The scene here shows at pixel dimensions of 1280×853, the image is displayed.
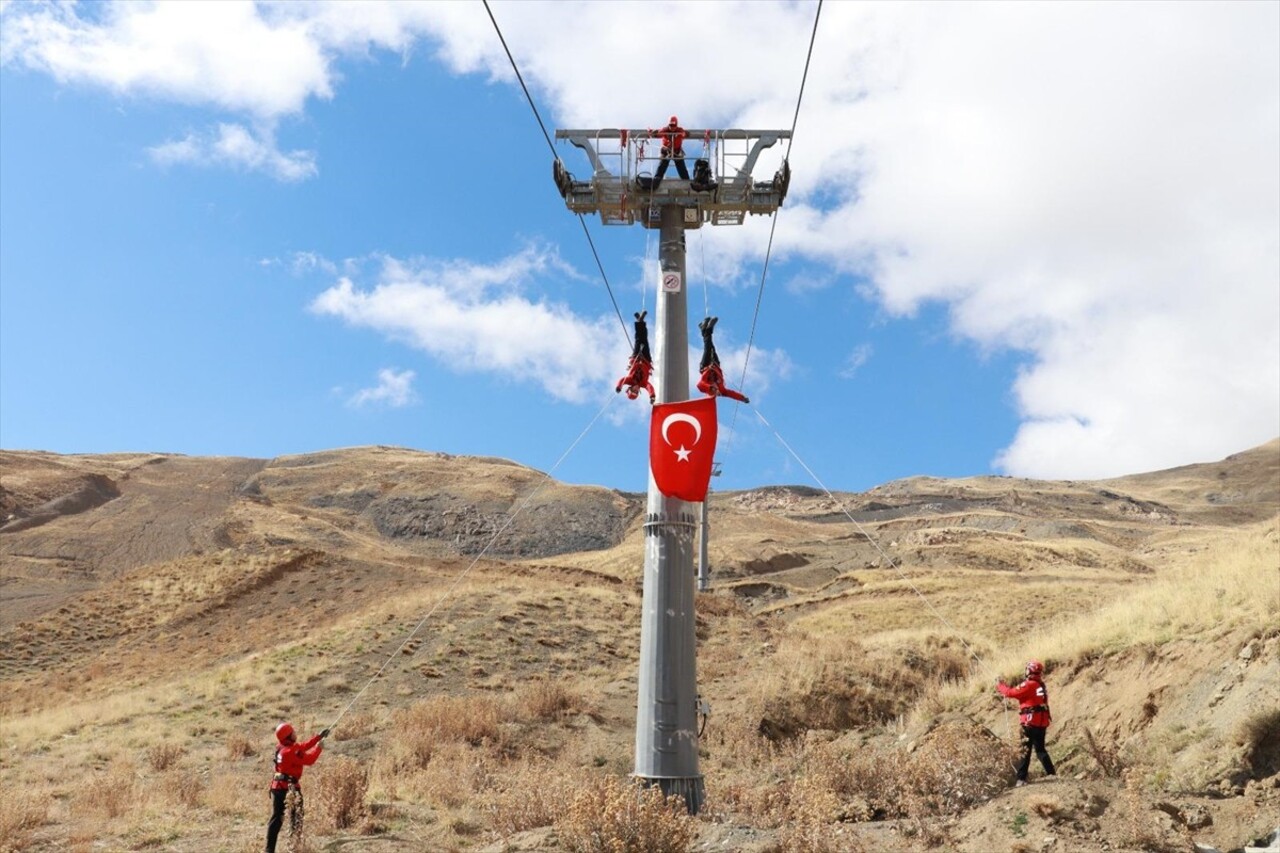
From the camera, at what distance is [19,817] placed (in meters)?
12.5

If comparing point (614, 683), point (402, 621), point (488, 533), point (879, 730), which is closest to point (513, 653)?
point (614, 683)

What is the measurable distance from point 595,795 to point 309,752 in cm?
460

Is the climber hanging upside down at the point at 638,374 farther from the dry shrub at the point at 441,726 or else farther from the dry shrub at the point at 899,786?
the dry shrub at the point at 441,726

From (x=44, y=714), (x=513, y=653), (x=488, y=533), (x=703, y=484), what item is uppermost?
(x=488, y=533)

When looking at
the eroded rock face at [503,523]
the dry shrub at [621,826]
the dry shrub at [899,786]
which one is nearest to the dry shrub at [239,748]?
the dry shrub at [899,786]

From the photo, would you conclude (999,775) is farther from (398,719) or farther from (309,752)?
(398,719)

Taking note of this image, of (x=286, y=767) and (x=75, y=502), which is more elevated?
(x=75, y=502)

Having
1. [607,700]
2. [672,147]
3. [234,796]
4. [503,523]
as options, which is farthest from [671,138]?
[503,523]

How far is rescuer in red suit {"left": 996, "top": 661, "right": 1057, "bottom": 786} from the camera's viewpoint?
1102cm

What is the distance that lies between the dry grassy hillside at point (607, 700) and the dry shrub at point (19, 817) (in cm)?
7

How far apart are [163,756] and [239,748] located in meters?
1.48

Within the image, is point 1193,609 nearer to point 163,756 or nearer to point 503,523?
point 163,756

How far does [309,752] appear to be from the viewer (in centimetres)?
1131

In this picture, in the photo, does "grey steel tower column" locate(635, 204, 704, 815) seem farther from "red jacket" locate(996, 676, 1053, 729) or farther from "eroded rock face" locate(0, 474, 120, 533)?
"eroded rock face" locate(0, 474, 120, 533)
